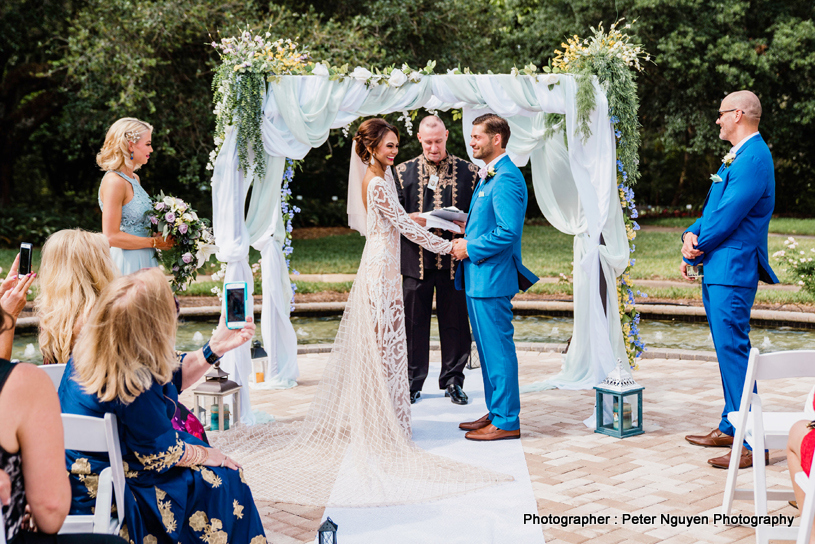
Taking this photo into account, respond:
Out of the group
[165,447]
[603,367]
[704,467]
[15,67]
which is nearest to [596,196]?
[603,367]

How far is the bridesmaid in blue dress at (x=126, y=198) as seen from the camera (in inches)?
174

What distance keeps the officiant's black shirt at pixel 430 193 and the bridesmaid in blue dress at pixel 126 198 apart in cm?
178

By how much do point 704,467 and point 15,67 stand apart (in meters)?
18.6

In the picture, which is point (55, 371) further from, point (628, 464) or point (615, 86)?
point (615, 86)

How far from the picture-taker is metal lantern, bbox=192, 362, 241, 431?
4.64 m

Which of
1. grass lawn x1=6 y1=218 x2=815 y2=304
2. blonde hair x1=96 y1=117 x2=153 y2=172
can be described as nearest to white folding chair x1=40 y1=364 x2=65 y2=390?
blonde hair x1=96 y1=117 x2=153 y2=172

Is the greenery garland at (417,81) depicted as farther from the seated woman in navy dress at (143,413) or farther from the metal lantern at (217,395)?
the seated woman in navy dress at (143,413)

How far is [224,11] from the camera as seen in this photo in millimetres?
13102

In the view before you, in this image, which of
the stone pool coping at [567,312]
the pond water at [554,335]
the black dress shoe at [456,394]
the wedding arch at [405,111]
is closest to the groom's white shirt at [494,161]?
the wedding arch at [405,111]

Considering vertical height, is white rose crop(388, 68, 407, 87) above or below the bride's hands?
above

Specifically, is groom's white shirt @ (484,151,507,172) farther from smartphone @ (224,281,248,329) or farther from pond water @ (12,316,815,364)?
pond water @ (12,316,815,364)

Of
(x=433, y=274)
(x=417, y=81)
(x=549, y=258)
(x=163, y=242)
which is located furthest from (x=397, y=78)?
(x=549, y=258)

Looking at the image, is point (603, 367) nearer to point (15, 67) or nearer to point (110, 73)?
point (110, 73)

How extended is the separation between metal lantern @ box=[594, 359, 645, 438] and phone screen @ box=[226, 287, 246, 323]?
2.50 meters
